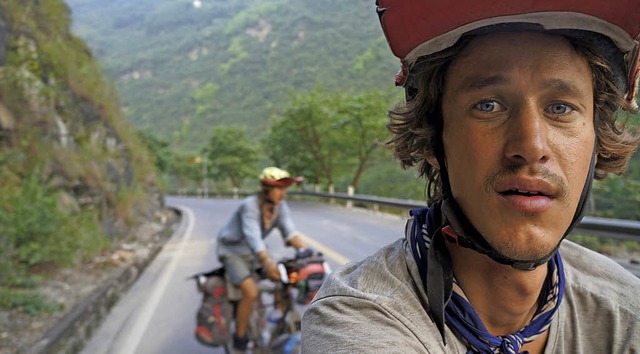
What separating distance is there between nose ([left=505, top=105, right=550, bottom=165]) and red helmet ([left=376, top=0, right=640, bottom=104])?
177 millimetres

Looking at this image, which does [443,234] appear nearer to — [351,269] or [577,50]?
[351,269]

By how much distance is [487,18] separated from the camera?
3.26ft

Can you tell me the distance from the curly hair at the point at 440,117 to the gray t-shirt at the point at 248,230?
2885 millimetres

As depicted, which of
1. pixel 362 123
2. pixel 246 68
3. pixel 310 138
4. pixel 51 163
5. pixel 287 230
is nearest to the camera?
pixel 287 230

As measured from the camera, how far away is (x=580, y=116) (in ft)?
3.57

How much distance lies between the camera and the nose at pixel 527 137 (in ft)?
3.31

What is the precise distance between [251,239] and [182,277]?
463cm

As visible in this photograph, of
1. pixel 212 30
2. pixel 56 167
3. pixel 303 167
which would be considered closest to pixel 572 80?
pixel 56 167

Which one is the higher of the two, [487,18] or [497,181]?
[487,18]

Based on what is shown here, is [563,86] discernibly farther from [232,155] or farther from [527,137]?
[232,155]

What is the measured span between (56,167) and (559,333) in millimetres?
8836

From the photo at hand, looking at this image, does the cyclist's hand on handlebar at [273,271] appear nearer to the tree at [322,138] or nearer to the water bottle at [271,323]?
the water bottle at [271,323]

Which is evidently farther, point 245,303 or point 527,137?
point 245,303

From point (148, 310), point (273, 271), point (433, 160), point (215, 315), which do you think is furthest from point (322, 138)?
point (433, 160)
